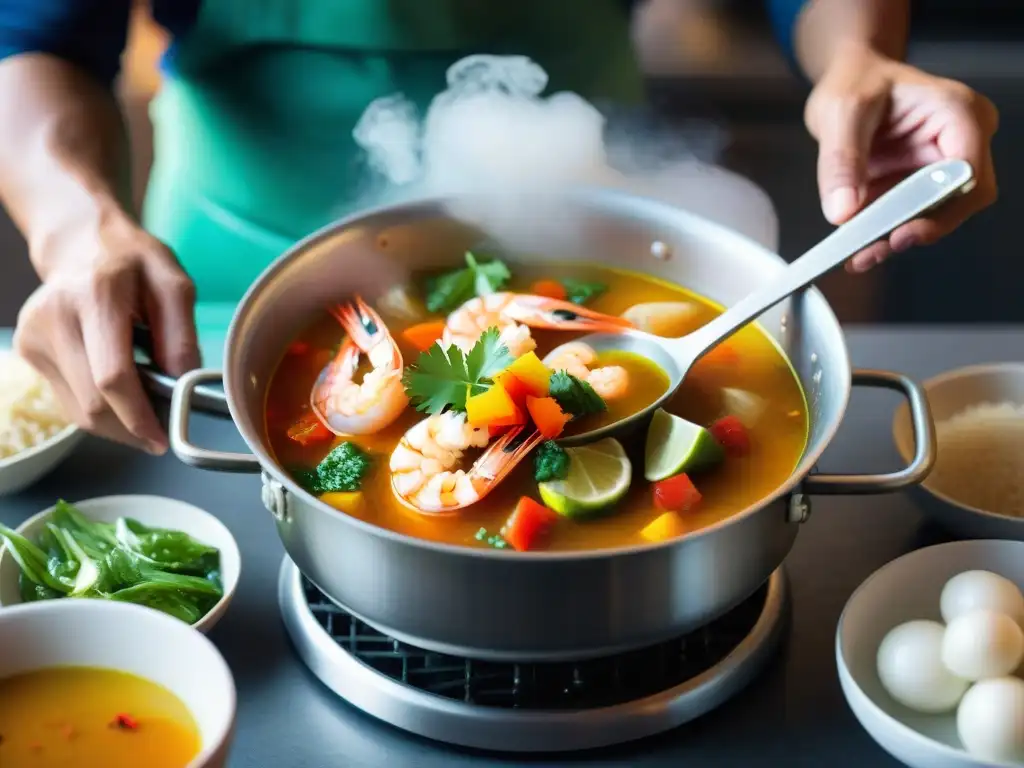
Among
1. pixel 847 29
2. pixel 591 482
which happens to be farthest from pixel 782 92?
pixel 591 482

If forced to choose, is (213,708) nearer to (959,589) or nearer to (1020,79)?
(959,589)

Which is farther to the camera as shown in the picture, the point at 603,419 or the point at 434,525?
the point at 603,419

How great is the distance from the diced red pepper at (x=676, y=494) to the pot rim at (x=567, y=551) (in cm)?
11

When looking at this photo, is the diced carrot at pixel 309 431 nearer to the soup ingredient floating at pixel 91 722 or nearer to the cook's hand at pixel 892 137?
the soup ingredient floating at pixel 91 722

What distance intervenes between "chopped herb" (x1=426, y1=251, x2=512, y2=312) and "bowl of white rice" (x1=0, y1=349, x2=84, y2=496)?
1.80 feet

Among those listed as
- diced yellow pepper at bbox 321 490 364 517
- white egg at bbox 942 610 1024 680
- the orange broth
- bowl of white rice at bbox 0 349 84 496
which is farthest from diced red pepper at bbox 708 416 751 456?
bowl of white rice at bbox 0 349 84 496

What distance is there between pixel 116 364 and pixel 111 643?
40cm

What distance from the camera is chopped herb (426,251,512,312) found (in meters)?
1.71

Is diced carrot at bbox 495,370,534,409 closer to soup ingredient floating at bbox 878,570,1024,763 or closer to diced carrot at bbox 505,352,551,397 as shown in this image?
diced carrot at bbox 505,352,551,397

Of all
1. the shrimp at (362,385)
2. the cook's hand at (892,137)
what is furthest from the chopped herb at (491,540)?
the cook's hand at (892,137)

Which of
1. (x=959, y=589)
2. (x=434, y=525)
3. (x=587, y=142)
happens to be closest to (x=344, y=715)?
(x=434, y=525)

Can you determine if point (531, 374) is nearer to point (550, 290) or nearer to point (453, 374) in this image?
point (453, 374)

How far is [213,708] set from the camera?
3.40ft

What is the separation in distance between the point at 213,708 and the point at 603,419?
62cm
